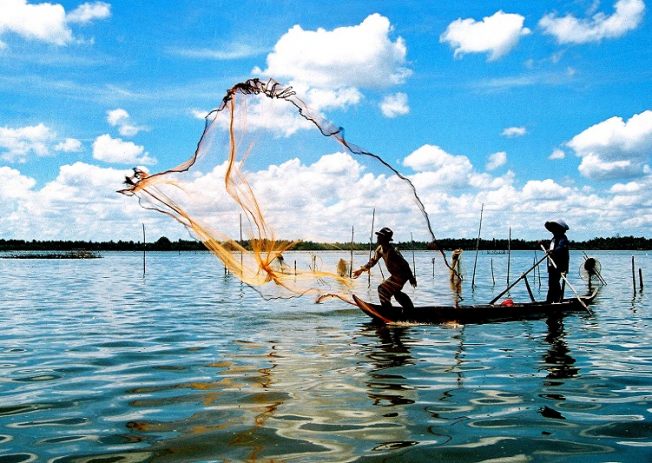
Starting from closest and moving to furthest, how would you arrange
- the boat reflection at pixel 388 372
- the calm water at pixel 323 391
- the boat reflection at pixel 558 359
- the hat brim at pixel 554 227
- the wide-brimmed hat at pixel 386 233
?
the calm water at pixel 323 391
the boat reflection at pixel 388 372
the boat reflection at pixel 558 359
the wide-brimmed hat at pixel 386 233
the hat brim at pixel 554 227

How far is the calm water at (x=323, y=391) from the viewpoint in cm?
518

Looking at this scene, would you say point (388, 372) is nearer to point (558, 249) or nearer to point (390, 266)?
point (390, 266)

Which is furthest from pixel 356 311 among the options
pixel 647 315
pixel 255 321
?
pixel 647 315

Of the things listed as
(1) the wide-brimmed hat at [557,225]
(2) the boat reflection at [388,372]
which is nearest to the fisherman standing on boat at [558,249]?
(1) the wide-brimmed hat at [557,225]

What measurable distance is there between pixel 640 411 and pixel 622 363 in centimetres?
297

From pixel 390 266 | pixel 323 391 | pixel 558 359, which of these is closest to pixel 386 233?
pixel 390 266

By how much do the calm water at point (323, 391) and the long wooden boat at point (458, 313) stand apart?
249 millimetres

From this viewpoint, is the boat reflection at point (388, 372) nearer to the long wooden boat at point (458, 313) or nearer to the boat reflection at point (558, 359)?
the long wooden boat at point (458, 313)

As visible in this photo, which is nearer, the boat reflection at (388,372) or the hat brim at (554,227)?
the boat reflection at (388,372)

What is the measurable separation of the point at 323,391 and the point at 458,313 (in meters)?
6.97

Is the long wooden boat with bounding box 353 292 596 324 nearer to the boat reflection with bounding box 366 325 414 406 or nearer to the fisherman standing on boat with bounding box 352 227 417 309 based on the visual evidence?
the fisherman standing on boat with bounding box 352 227 417 309

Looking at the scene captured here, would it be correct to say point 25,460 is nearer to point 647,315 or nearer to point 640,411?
point 640,411

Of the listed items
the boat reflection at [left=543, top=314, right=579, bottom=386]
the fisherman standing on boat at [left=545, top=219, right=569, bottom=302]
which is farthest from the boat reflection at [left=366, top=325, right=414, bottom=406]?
the fisherman standing on boat at [left=545, top=219, right=569, bottom=302]

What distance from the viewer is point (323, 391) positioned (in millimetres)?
7074
